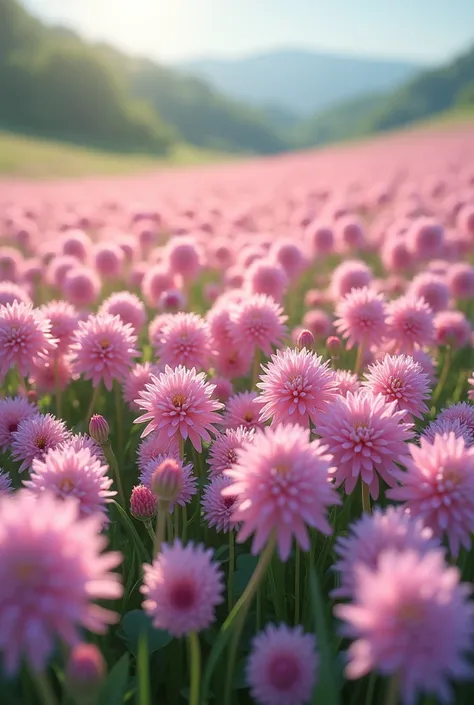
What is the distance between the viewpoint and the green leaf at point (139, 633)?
1.56m

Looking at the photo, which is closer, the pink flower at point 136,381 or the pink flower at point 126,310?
the pink flower at point 136,381

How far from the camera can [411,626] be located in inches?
36.1

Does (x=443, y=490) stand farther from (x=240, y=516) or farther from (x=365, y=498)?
(x=240, y=516)

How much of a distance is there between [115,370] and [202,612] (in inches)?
53.0

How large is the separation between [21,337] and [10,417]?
0.32 metres

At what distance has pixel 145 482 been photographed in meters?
1.81

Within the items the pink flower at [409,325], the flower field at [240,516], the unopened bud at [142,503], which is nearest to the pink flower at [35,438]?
the flower field at [240,516]

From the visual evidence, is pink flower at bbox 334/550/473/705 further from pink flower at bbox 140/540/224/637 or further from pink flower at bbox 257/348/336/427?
pink flower at bbox 257/348/336/427

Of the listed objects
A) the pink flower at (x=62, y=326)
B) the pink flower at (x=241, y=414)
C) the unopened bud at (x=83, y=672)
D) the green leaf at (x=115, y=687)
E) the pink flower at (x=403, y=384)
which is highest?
the pink flower at (x=62, y=326)

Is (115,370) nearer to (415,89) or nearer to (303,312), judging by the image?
(303,312)

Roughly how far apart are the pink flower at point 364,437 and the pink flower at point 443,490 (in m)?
0.14

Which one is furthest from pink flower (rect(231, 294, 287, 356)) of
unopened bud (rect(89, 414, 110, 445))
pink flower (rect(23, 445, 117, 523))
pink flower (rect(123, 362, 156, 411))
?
pink flower (rect(23, 445, 117, 523))

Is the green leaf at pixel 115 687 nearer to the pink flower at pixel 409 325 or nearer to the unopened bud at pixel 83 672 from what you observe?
the unopened bud at pixel 83 672

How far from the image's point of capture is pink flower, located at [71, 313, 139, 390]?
7.78ft
